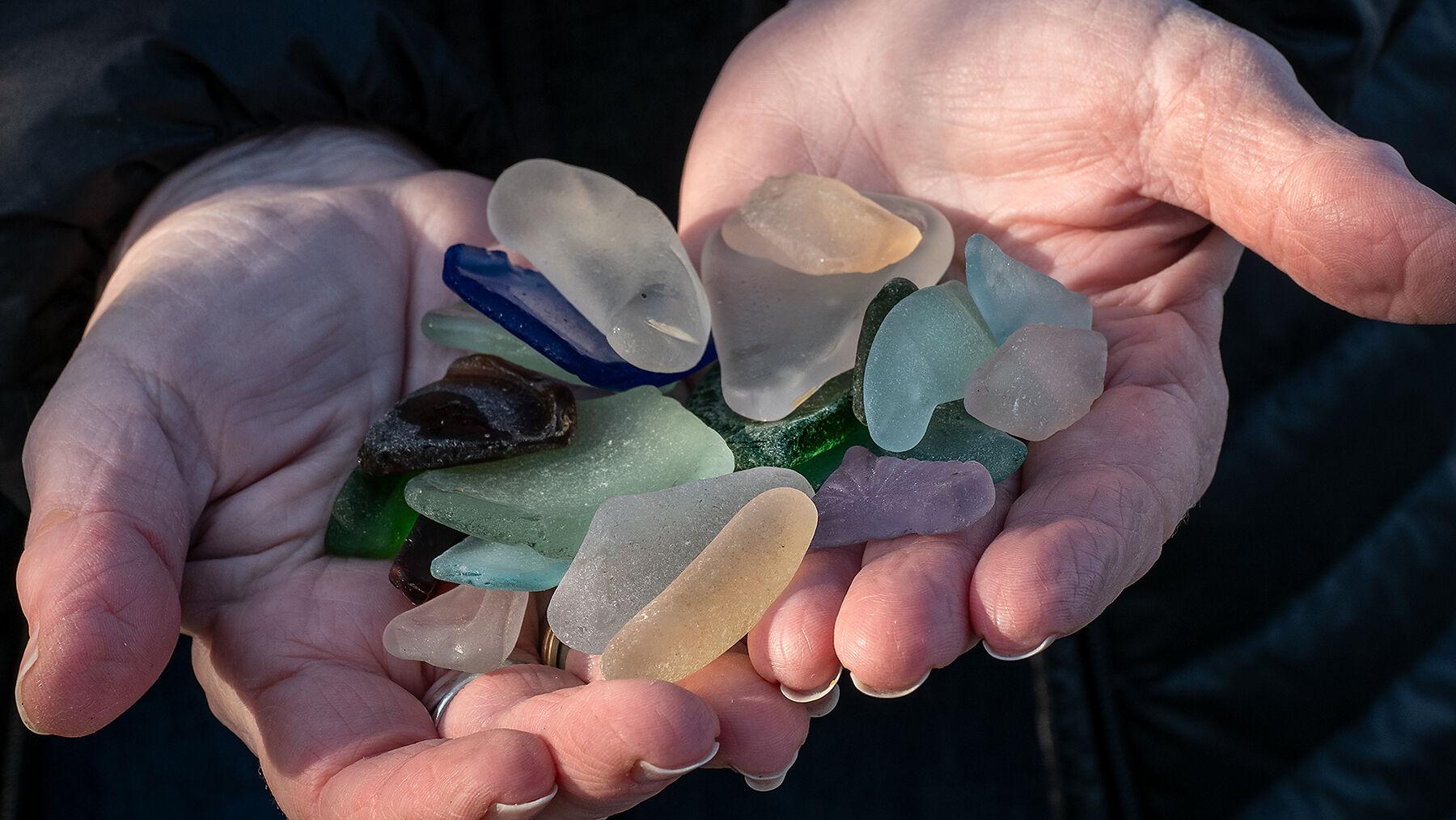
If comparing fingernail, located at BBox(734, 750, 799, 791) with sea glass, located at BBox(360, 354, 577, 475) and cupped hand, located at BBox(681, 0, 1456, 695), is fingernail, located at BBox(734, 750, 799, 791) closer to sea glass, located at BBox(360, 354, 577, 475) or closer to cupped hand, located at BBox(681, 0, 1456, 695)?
cupped hand, located at BBox(681, 0, 1456, 695)

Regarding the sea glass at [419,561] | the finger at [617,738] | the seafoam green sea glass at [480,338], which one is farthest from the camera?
the seafoam green sea glass at [480,338]

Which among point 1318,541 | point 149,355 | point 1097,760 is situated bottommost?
point 1097,760

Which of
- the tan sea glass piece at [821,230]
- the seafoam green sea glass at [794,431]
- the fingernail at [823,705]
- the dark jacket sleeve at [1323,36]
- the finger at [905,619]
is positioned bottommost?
the fingernail at [823,705]

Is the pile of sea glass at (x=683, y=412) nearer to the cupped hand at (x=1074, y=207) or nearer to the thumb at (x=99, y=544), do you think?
the cupped hand at (x=1074, y=207)

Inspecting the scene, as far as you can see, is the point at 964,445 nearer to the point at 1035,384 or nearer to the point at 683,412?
the point at 1035,384

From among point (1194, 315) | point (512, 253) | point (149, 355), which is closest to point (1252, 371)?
point (1194, 315)

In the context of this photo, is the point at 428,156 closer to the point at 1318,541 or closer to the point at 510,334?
the point at 510,334

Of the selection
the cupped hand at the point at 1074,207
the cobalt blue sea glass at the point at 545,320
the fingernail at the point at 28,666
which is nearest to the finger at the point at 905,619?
the cupped hand at the point at 1074,207

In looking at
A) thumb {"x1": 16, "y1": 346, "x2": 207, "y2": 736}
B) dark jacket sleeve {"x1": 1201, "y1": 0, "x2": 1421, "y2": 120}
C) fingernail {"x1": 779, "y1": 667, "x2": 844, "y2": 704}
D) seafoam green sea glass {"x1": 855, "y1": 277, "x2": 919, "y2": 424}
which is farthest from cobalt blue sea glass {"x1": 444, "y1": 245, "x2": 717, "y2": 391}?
dark jacket sleeve {"x1": 1201, "y1": 0, "x2": 1421, "y2": 120}
